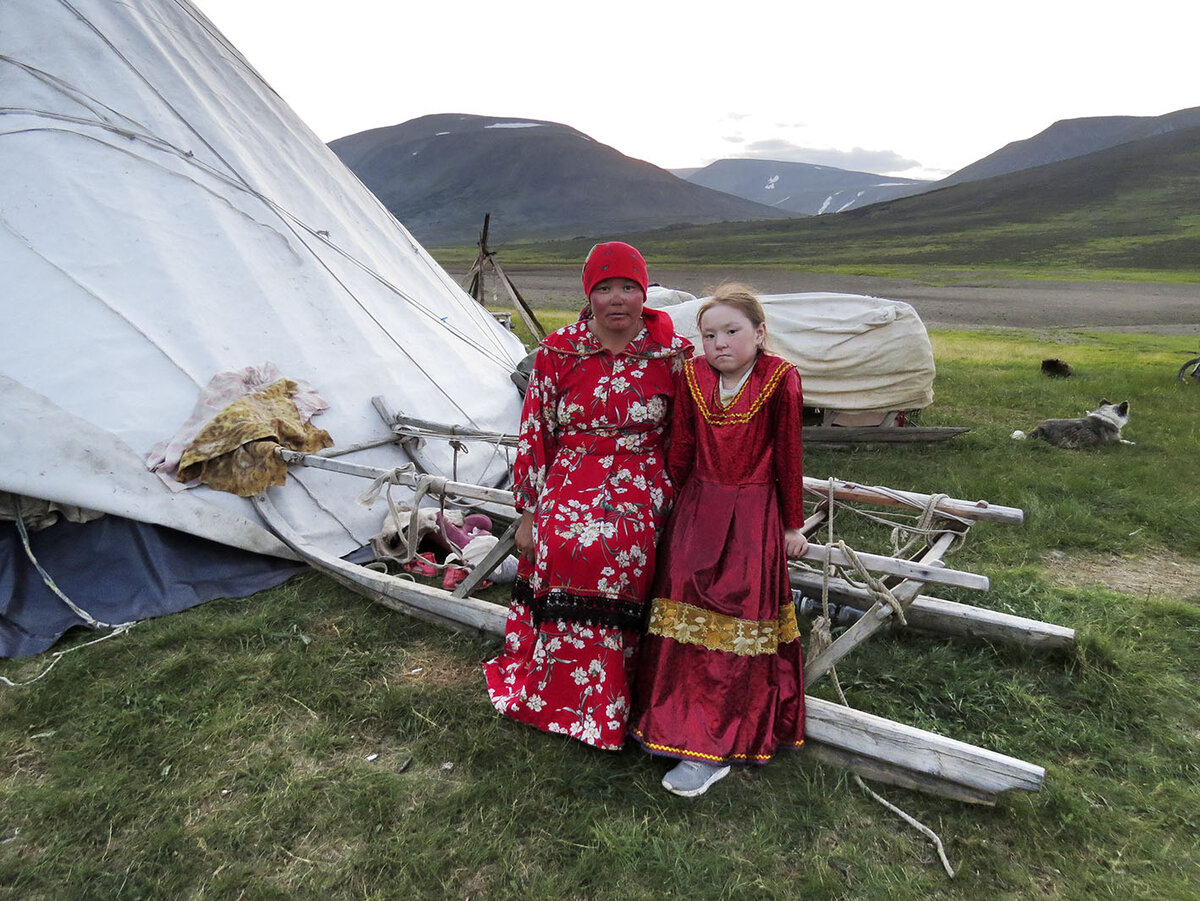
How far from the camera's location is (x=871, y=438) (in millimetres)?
6008

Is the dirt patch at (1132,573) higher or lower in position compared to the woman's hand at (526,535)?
lower

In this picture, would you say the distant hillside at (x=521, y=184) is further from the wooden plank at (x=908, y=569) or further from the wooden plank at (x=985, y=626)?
the wooden plank at (x=908, y=569)

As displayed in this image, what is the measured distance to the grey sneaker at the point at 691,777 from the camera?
2.14 m

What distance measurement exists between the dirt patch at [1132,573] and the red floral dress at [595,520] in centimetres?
251

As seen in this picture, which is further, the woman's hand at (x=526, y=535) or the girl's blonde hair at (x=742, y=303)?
the woman's hand at (x=526, y=535)

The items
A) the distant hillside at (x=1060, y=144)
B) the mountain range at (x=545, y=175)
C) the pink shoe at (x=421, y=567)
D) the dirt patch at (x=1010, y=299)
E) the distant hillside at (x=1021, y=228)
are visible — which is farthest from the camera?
the distant hillside at (x=1060, y=144)

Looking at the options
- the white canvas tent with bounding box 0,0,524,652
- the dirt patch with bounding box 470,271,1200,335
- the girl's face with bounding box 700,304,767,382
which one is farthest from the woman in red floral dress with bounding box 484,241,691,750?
the dirt patch with bounding box 470,271,1200,335

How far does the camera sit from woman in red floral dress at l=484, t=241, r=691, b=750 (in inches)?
91.9

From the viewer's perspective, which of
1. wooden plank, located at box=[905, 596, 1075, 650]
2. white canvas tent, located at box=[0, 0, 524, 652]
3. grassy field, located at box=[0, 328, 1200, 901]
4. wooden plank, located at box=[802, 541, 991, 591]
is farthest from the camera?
white canvas tent, located at box=[0, 0, 524, 652]

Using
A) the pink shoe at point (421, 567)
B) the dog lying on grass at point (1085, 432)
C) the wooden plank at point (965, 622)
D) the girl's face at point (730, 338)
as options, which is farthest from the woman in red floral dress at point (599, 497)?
the dog lying on grass at point (1085, 432)

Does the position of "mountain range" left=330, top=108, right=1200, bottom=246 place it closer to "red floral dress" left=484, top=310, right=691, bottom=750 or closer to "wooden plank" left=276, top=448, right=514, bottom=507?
"wooden plank" left=276, top=448, right=514, bottom=507

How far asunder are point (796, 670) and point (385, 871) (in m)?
1.29

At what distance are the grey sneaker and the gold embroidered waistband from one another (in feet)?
1.15

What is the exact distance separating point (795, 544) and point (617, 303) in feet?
3.06
